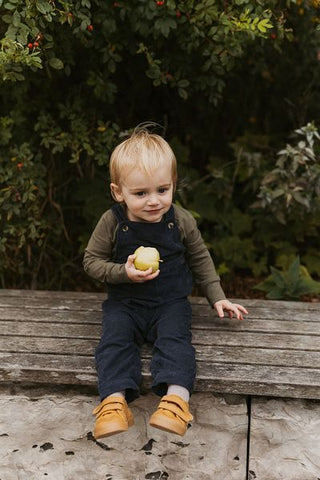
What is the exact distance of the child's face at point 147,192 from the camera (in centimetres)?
256

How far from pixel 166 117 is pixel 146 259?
168cm

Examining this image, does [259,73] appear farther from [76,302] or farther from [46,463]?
[46,463]

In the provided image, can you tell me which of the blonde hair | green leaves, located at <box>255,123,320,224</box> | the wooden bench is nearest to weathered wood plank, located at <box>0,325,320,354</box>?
the wooden bench

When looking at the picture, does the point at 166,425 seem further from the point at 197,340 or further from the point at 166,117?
the point at 166,117

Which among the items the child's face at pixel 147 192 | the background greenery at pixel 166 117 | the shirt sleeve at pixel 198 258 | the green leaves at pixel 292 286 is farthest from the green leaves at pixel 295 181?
the child's face at pixel 147 192

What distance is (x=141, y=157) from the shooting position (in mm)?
2555

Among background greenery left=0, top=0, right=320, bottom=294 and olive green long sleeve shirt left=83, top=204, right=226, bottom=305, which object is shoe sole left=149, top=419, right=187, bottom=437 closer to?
olive green long sleeve shirt left=83, top=204, right=226, bottom=305

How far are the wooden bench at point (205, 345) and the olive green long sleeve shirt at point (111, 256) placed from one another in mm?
207

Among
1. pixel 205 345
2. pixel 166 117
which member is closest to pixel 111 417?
pixel 205 345

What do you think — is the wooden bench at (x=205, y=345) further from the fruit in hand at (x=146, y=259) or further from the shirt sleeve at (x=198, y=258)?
the fruit in hand at (x=146, y=259)

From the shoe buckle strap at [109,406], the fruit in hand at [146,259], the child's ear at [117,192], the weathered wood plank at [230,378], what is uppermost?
the child's ear at [117,192]

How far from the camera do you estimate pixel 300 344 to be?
2705 millimetres

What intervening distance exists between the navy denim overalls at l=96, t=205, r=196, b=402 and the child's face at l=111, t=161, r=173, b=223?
0.32 feet

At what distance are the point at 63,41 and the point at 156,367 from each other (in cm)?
174
